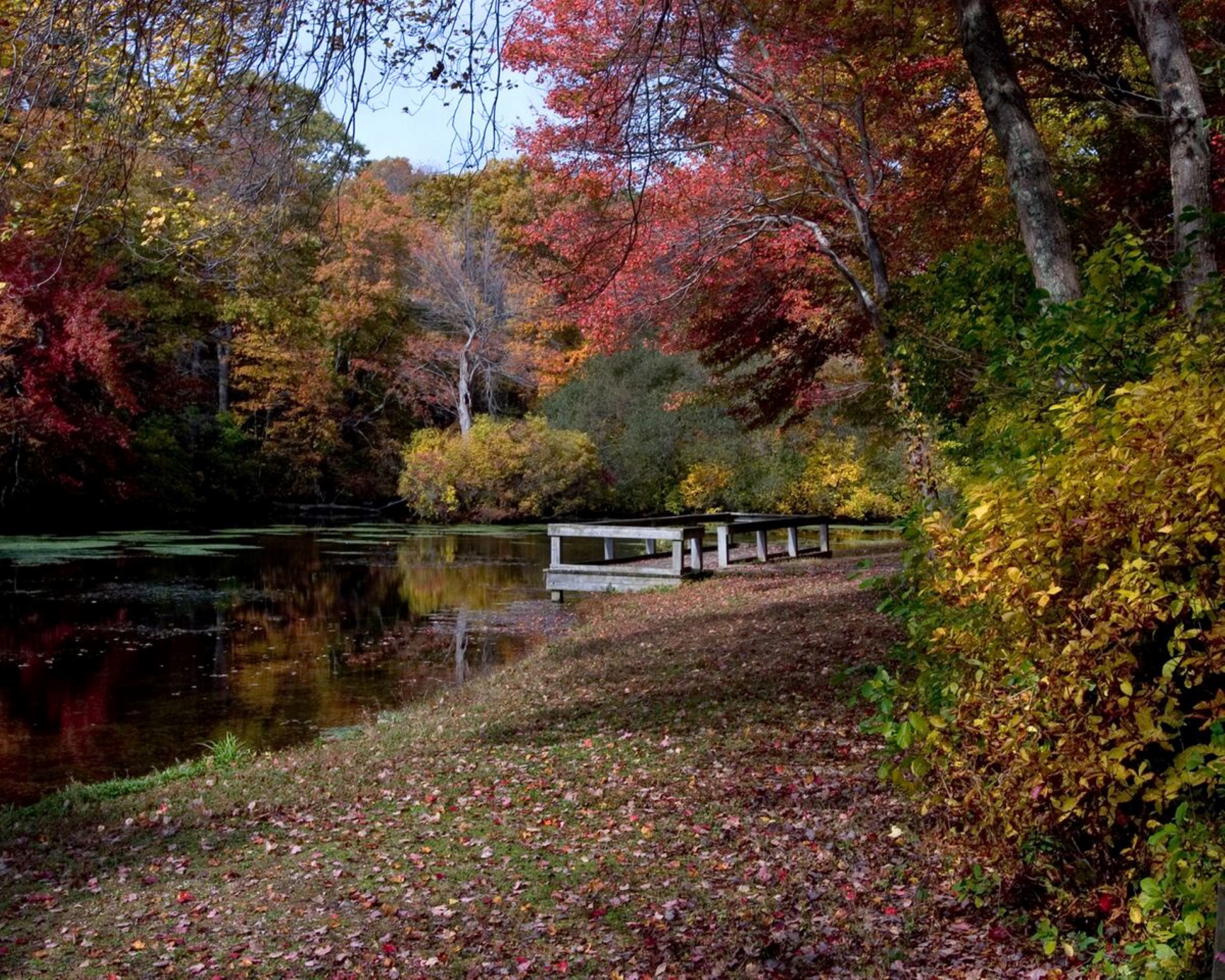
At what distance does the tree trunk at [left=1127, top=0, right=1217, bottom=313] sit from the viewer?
18.5 ft

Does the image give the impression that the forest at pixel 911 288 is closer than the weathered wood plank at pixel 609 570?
Yes

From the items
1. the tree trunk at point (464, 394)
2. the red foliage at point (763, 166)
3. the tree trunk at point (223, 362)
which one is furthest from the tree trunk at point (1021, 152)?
the tree trunk at point (223, 362)

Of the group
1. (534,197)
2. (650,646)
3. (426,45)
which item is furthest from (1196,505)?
(534,197)

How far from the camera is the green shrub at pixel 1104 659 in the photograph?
299 centimetres

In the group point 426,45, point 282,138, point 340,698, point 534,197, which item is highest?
point 534,197

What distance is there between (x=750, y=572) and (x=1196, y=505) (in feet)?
47.8

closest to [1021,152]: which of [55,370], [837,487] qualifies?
[55,370]

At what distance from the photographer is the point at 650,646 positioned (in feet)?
35.0

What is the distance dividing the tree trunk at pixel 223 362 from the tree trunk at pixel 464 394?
7.19m

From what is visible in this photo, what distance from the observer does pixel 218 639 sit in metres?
13.2

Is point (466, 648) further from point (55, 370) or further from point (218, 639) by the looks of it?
point (55, 370)

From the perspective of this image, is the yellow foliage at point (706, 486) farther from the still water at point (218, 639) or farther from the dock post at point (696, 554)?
the dock post at point (696, 554)

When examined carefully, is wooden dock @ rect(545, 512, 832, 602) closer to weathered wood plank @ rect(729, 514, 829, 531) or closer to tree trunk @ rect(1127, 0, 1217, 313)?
weathered wood plank @ rect(729, 514, 829, 531)

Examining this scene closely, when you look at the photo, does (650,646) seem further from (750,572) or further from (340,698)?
(750,572)
